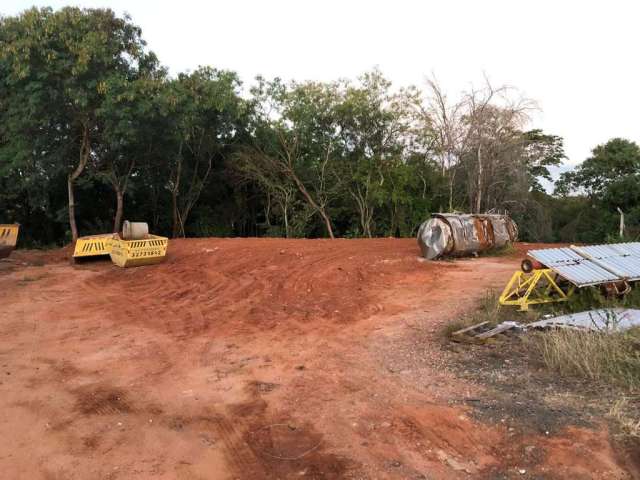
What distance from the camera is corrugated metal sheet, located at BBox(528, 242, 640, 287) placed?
579 centimetres

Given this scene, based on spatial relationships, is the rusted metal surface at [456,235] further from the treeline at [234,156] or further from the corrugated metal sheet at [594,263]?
the treeline at [234,156]

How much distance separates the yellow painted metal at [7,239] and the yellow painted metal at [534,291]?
1112 centimetres

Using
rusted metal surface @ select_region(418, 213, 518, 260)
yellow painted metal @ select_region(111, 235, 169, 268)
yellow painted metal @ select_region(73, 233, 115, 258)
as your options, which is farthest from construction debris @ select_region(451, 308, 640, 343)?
yellow painted metal @ select_region(73, 233, 115, 258)

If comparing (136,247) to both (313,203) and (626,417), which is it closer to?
(626,417)

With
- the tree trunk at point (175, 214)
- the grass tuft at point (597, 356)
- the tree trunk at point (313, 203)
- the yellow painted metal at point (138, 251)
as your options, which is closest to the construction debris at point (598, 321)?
the grass tuft at point (597, 356)

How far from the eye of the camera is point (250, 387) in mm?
4406

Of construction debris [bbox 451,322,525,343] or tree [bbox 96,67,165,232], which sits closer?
construction debris [bbox 451,322,525,343]

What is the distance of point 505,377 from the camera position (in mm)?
4414

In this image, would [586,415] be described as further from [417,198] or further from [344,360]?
[417,198]

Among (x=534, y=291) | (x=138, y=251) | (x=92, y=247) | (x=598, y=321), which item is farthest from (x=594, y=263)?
(x=92, y=247)

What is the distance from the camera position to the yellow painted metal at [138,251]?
10.6m

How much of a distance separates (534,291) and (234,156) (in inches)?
557

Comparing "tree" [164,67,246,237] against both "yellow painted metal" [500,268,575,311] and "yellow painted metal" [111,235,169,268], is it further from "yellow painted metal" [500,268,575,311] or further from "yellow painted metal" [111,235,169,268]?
"yellow painted metal" [500,268,575,311]

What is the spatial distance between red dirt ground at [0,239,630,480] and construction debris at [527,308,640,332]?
3.91 feet
